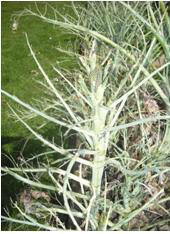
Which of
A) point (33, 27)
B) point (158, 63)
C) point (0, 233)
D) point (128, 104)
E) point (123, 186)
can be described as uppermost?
point (33, 27)

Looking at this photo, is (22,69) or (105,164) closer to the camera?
(105,164)

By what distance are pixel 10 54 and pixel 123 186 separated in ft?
15.3

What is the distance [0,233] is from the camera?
4.93ft

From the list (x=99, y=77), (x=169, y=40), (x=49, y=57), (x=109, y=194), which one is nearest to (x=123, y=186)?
(x=109, y=194)

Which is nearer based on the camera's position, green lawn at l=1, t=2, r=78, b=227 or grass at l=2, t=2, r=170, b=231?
grass at l=2, t=2, r=170, b=231

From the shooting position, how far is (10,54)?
19.6ft

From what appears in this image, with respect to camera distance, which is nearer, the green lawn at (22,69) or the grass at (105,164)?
the grass at (105,164)

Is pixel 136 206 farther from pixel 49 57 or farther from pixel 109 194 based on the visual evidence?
pixel 49 57

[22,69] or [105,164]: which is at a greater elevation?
[22,69]

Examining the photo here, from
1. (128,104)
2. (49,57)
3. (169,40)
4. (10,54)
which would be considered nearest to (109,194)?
(128,104)

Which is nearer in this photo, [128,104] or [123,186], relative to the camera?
[123,186]

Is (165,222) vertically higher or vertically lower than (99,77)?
lower

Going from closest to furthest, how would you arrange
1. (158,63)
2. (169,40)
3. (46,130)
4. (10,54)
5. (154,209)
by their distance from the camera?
(154,209) < (169,40) < (158,63) < (46,130) < (10,54)

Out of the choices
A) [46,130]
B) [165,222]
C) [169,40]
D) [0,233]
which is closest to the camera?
[0,233]
